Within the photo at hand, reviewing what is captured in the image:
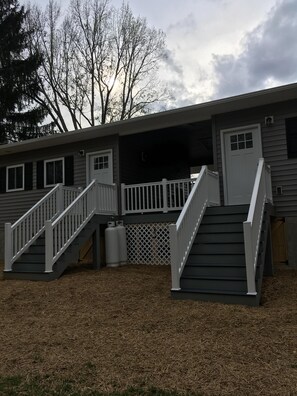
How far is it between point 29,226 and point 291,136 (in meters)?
6.16

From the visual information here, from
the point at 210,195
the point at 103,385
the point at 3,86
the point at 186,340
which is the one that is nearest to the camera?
the point at 103,385

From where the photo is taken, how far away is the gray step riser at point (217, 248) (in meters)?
6.10

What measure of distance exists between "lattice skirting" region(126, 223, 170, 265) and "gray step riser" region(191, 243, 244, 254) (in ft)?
9.12

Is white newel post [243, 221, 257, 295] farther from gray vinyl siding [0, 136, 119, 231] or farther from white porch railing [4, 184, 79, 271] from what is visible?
gray vinyl siding [0, 136, 119, 231]

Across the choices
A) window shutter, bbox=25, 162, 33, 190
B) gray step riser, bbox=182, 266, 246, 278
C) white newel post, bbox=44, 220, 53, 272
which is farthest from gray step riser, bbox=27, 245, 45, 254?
window shutter, bbox=25, 162, 33, 190

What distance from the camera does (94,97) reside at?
22.2 m

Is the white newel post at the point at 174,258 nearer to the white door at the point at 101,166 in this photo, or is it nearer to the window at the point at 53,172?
the white door at the point at 101,166

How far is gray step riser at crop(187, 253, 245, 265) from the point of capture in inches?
231

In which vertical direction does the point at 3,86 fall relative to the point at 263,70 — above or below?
above

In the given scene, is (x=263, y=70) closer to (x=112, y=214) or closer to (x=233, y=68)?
(x=233, y=68)

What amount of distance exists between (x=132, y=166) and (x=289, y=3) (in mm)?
5763

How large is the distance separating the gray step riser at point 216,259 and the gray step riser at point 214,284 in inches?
16.8

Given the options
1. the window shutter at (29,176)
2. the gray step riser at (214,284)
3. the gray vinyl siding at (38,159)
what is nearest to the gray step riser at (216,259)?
the gray step riser at (214,284)

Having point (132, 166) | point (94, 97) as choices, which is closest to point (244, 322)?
point (132, 166)
